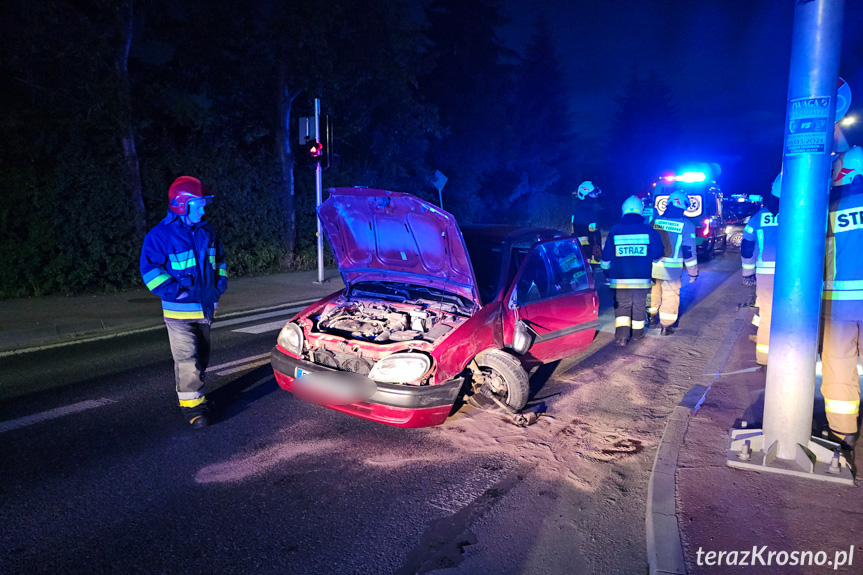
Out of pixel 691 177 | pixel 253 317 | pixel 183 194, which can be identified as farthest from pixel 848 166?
pixel 691 177

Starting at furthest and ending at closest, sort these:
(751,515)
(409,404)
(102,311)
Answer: (102,311), (409,404), (751,515)

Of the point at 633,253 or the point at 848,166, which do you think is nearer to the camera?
the point at 848,166

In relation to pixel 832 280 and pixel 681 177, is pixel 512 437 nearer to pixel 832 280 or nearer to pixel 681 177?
pixel 832 280

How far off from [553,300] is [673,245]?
138 inches

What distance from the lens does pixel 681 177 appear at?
693 inches

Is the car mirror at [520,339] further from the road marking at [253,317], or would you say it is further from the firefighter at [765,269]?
the road marking at [253,317]

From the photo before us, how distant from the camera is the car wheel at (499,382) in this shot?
15.7 ft

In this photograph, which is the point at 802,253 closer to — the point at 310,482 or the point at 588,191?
the point at 310,482

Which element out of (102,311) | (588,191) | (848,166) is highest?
(588,191)

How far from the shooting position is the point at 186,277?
4.68 meters

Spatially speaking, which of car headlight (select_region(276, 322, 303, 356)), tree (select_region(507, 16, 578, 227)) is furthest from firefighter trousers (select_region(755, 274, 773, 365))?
tree (select_region(507, 16, 578, 227))

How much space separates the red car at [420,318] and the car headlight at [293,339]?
0.4 inches

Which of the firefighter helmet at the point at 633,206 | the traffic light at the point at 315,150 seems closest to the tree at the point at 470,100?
the traffic light at the point at 315,150

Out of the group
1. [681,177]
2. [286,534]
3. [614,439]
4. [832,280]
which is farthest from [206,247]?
[681,177]
